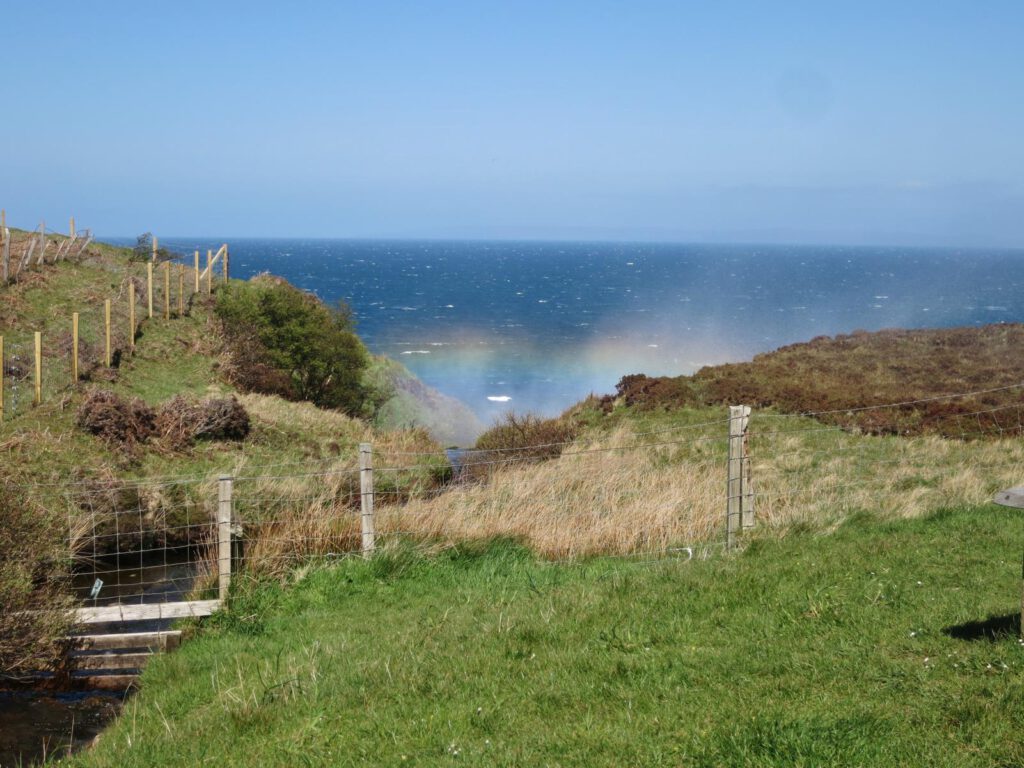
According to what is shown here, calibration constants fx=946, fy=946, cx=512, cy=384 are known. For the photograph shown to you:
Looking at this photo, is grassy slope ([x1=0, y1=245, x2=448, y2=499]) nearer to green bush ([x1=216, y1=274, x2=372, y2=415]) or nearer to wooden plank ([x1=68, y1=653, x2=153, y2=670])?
green bush ([x1=216, y1=274, x2=372, y2=415])

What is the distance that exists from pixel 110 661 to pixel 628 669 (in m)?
6.20

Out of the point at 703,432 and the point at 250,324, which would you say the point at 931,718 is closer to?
the point at 703,432

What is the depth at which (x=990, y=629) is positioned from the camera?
6.65 meters

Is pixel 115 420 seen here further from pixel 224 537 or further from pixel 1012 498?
pixel 1012 498

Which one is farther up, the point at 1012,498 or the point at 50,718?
the point at 1012,498

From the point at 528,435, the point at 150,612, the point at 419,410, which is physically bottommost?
the point at 419,410

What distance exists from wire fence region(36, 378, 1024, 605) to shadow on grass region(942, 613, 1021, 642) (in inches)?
160

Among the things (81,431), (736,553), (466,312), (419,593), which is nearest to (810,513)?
(736,553)

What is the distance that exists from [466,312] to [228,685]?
93322 millimetres

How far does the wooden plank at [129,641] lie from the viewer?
9953mm

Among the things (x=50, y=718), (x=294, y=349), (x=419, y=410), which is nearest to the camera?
(x=50, y=718)

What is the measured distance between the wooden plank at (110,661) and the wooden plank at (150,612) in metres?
0.42

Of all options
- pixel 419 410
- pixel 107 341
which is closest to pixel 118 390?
pixel 107 341

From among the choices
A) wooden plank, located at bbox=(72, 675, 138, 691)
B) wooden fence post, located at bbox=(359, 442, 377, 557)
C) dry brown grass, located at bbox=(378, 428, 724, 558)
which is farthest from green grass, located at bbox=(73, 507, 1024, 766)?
dry brown grass, located at bbox=(378, 428, 724, 558)
